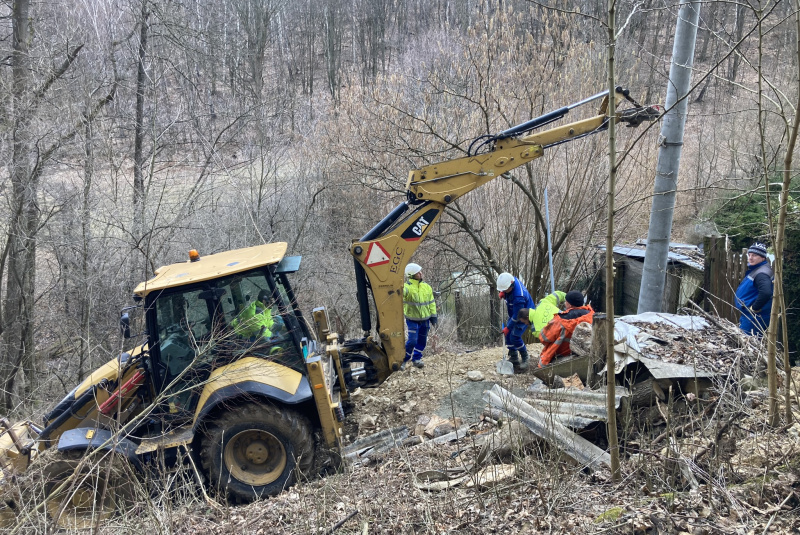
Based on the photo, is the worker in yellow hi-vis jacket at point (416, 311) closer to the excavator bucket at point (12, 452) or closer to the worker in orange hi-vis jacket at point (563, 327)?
the worker in orange hi-vis jacket at point (563, 327)

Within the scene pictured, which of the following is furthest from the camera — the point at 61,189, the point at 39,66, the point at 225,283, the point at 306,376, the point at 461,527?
the point at 61,189

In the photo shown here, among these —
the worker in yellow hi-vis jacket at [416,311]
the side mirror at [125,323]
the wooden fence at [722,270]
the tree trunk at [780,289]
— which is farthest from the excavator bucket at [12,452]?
the wooden fence at [722,270]

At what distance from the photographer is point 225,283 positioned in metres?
5.02

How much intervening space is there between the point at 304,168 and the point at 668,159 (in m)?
11.4

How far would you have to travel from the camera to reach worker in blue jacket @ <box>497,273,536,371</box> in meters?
7.16

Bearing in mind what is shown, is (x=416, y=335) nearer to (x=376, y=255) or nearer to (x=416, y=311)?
(x=416, y=311)

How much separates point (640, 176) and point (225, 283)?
→ 29.1 feet

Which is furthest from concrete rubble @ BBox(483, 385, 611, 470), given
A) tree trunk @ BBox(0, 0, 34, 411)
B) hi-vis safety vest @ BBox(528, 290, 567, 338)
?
tree trunk @ BBox(0, 0, 34, 411)

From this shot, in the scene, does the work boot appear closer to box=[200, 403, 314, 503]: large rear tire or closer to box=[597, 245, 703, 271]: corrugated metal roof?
box=[200, 403, 314, 503]: large rear tire

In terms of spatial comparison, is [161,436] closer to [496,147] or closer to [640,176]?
[496,147]

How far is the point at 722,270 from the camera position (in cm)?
824


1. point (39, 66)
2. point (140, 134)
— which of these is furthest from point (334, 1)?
point (39, 66)

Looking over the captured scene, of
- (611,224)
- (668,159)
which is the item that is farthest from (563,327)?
(611,224)

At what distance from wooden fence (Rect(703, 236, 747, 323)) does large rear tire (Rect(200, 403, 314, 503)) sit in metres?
6.06
